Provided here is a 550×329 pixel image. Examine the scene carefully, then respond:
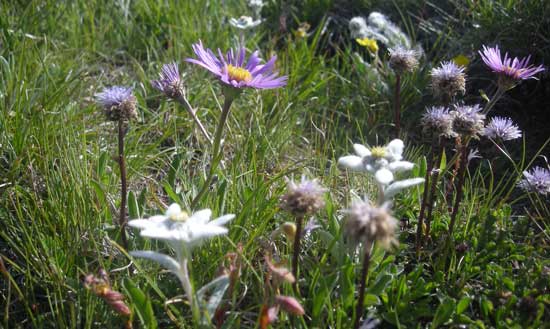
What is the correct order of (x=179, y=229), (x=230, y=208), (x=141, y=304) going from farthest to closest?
(x=230, y=208) → (x=141, y=304) → (x=179, y=229)

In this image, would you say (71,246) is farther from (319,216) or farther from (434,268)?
(434,268)

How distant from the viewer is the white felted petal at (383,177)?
4.63 feet

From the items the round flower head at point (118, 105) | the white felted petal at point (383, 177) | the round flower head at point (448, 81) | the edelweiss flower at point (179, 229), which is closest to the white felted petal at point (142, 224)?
the edelweiss flower at point (179, 229)

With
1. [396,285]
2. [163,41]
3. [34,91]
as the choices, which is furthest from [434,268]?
[163,41]

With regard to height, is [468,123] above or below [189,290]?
above

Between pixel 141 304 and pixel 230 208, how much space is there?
542 millimetres

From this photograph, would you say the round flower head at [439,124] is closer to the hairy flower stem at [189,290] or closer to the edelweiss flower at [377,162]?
the edelweiss flower at [377,162]

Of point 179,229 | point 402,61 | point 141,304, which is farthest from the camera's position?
point 402,61

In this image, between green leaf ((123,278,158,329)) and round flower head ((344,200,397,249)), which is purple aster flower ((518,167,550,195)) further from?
green leaf ((123,278,158,329))

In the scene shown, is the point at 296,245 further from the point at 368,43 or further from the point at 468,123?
the point at 368,43

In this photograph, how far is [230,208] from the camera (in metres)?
1.90

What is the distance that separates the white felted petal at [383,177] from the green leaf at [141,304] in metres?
0.62

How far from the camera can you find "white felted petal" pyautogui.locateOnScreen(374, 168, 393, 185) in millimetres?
1410

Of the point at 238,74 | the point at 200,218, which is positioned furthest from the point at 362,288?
the point at 238,74
